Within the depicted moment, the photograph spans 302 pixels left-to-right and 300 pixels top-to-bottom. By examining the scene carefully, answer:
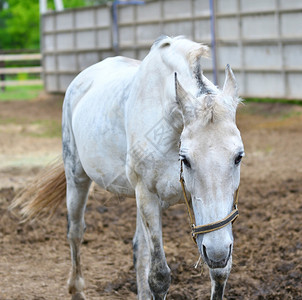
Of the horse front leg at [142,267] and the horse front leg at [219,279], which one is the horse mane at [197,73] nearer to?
the horse front leg at [219,279]

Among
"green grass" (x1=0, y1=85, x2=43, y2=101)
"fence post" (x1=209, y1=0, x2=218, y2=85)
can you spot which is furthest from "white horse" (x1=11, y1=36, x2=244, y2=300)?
"green grass" (x1=0, y1=85, x2=43, y2=101)

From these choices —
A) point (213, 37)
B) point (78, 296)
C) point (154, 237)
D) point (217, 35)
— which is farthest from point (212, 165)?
point (217, 35)

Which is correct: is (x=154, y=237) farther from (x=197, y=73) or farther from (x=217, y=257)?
(x=197, y=73)

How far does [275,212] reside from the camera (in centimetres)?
583

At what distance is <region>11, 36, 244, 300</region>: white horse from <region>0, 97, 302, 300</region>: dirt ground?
37cm

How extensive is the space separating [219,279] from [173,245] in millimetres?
2117

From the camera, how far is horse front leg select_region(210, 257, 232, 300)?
300 cm

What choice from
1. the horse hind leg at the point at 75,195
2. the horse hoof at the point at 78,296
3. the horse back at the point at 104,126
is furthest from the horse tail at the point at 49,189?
the horse hoof at the point at 78,296

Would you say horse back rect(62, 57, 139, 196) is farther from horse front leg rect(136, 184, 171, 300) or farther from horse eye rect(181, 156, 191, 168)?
horse eye rect(181, 156, 191, 168)

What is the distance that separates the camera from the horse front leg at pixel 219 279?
300 centimetres

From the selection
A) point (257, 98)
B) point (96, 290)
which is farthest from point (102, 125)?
point (257, 98)

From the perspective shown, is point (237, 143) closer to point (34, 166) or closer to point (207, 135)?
point (207, 135)

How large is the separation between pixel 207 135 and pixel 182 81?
548 millimetres

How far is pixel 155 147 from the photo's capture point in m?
3.26
